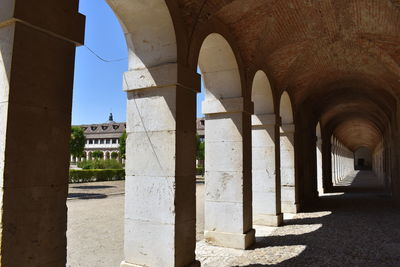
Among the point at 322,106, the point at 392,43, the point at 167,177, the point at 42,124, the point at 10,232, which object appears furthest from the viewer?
the point at 322,106

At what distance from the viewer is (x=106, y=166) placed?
30781 mm

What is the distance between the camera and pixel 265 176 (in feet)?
27.4

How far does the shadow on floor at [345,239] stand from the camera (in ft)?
17.5

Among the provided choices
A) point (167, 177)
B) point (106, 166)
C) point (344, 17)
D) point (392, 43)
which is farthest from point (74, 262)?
point (106, 166)

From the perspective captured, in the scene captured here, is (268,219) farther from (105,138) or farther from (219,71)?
(105,138)

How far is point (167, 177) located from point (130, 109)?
1196mm

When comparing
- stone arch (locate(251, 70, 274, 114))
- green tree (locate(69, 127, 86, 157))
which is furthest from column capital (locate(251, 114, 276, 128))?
green tree (locate(69, 127, 86, 157))

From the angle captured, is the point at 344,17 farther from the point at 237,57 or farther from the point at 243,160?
the point at 243,160

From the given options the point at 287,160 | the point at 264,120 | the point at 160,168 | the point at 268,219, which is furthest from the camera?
the point at 287,160

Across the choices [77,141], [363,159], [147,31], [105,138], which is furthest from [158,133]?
[105,138]

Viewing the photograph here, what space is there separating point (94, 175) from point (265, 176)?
22145mm

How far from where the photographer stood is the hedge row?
25.6 meters

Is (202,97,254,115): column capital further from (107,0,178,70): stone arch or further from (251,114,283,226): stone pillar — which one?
(107,0,178,70): stone arch

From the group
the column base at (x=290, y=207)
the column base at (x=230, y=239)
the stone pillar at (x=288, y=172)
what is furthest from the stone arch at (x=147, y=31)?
the column base at (x=290, y=207)
